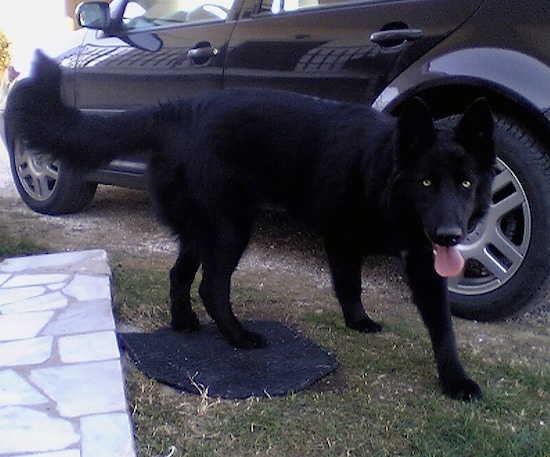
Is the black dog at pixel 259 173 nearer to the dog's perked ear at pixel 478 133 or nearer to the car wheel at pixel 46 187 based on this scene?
the dog's perked ear at pixel 478 133

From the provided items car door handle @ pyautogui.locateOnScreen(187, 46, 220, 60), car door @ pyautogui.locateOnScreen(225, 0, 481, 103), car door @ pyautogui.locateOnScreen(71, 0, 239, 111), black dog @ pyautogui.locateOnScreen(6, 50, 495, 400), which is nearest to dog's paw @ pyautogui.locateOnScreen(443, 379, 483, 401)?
black dog @ pyautogui.locateOnScreen(6, 50, 495, 400)

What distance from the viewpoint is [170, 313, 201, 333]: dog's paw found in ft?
11.5

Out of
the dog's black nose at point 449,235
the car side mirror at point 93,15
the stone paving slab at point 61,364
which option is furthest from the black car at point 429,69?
the dog's black nose at point 449,235

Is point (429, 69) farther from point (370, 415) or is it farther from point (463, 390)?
point (370, 415)

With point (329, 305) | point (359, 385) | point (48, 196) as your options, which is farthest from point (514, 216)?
point (48, 196)

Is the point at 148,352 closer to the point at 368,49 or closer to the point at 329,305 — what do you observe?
the point at 329,305

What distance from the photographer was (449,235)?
8.68 ft

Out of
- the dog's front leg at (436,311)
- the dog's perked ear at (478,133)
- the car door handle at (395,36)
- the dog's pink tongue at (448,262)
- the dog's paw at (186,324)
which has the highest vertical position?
the car door handle at (395,36)

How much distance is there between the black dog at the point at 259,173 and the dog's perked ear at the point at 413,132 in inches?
1.6

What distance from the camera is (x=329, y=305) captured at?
4.00 meters

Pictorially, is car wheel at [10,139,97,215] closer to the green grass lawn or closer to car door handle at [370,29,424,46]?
car door handle at [370,29,424,46]

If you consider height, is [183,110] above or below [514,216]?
above

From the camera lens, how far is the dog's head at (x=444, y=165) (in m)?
2.71

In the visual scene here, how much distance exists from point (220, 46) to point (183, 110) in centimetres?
126
